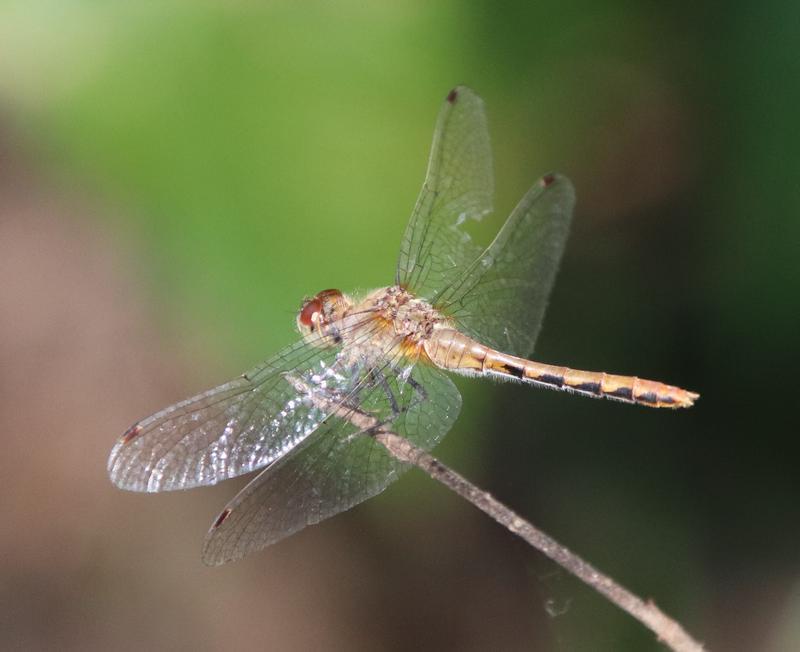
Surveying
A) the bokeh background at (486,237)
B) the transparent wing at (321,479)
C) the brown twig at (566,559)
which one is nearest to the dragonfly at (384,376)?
the transparent wing at (321,479)

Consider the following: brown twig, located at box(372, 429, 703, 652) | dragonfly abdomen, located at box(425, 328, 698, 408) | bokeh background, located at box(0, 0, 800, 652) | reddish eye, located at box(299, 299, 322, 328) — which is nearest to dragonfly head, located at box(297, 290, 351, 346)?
reddish eye, located at box(299, 299, 322, 328)

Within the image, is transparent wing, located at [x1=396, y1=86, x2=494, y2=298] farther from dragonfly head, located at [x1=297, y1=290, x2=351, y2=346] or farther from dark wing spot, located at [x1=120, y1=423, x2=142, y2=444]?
Answer: dark wing spot, located at [x1=120, y1=423, x2=142, y2=444]

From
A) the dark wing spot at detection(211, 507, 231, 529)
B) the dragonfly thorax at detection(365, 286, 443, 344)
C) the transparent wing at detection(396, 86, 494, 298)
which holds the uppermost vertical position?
the transparent wing at detection(396, 86, 494, 298)

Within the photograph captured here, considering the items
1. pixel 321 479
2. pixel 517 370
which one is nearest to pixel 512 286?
pixel 517 370

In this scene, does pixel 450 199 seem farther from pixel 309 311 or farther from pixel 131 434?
pixel 131 434

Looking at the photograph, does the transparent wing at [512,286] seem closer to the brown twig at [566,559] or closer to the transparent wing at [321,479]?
the transparent wing at [321,479]

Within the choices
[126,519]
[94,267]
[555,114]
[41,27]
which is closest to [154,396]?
[126,519]
